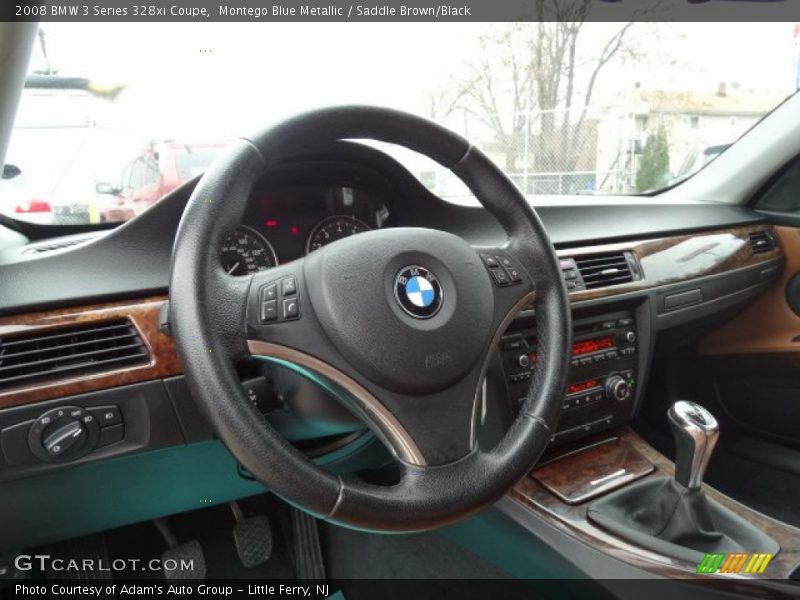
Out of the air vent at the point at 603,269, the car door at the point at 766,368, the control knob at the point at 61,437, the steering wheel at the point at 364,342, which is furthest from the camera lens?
the car door at the point at 766,368

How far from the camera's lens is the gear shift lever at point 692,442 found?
1.15 m

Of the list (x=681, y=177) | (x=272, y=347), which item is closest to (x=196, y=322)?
(x=272, y=347)

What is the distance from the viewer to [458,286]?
3.00 ft

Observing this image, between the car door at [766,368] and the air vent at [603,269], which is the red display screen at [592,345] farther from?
the car door at [766,368]

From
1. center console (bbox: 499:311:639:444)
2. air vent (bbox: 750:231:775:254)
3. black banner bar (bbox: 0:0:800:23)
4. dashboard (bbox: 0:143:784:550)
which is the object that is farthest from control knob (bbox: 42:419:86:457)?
air vent (bbox: 750:231:775:254)

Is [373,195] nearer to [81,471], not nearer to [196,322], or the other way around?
[196,322]

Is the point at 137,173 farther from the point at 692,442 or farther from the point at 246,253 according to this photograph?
the point at 692,442

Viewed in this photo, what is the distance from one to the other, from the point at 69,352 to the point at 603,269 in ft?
4.01

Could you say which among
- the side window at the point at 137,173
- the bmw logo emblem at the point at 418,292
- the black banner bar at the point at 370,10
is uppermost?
the black banner bar at the point at 370,10

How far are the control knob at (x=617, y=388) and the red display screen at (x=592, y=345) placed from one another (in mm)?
80

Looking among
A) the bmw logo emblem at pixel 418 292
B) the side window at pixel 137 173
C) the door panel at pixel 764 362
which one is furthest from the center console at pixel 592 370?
the side window at pixel 137 173

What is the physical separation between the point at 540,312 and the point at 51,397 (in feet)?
2.68

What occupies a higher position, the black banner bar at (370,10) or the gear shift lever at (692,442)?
the black banner bar at (370,10)

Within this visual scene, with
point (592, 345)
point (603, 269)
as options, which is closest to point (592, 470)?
point (592, 345)
